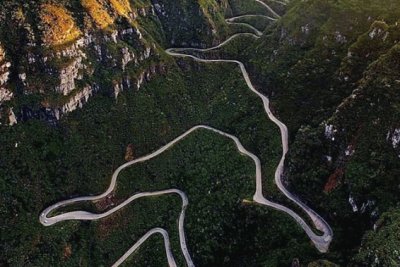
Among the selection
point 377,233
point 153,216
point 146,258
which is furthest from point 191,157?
point 377,233

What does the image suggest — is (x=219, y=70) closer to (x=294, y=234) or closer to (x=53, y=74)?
(x=53, y=74)

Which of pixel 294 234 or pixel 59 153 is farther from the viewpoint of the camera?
pixel 59 153

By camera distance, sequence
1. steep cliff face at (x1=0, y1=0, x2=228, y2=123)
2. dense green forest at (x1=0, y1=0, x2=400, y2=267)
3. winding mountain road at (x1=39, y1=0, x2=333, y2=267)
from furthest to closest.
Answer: steep cliff face at (x1=0, y1=0, x2=228, y2=123), winding mountain road at (x1=39, y1=0, x2=333, y2=267), dense green forest at (x1=0, y1=0, x2=400, y2=267)

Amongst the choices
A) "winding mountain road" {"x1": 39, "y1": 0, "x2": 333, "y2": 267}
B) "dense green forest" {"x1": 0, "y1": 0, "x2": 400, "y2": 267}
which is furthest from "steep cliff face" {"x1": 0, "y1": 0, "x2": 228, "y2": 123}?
"winding mountain road" {"x1": 39, "y1": 0, "x2": 333, "y2": 267}

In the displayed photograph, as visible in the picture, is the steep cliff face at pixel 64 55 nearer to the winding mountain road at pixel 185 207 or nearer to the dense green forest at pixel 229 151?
the dense green forest at pixel 229 151

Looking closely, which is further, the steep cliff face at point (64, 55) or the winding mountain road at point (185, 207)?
the steep cliff face at point (64, 55)

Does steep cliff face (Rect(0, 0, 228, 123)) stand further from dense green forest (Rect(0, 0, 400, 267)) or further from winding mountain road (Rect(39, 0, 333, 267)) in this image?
winding mountain road (Rect(39, 0, 333, 267))

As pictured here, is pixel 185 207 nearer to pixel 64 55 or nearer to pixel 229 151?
pixel 229 151

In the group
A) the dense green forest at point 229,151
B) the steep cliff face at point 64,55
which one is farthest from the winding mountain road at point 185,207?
the steep cliff face at point 64,55
